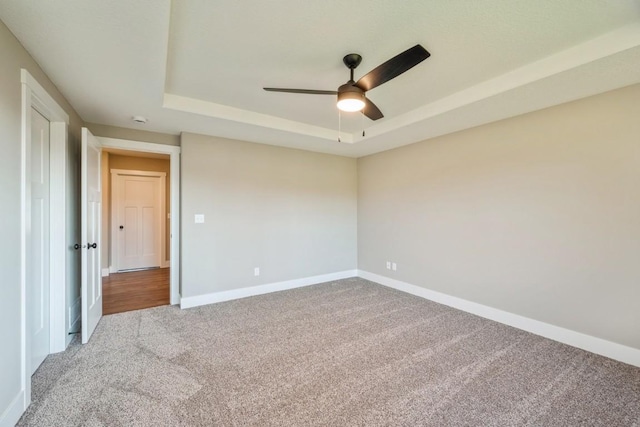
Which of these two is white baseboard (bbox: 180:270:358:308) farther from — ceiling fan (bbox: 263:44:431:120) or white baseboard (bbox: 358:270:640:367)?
ceiling fan (bbox: 263:44:431:120)

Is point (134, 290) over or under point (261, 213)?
under

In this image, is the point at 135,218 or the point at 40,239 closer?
the point at 40,239

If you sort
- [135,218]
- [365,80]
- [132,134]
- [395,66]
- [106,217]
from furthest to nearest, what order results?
[135,218]
[106,217]
[132,134]
[365,80]
[395,66]

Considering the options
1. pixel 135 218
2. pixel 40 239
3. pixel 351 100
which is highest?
pixel 351 100

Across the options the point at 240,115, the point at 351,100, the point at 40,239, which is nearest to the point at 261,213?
the point at 240,115

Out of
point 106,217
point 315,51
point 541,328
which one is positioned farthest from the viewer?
point 106,217

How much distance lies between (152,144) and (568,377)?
198 inches

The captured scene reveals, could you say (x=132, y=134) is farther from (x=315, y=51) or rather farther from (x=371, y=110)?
(x=371, y=110)

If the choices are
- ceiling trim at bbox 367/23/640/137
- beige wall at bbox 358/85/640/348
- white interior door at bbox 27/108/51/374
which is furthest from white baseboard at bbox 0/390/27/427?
beige wall at bbox 358/85/640/348

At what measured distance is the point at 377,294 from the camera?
167 inches

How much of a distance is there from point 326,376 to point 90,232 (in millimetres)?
2821

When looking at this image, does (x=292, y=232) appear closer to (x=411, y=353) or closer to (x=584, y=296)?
(x=411, y=353)

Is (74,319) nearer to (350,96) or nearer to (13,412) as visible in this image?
(13,412)

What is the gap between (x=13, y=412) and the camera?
1.68 metres
